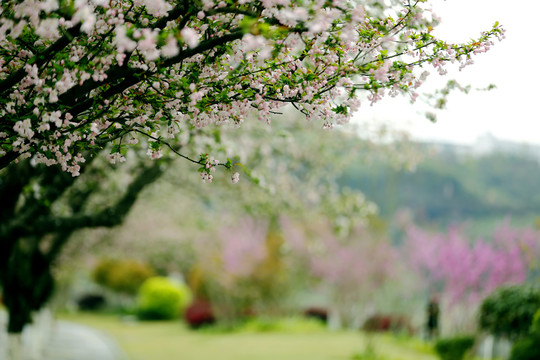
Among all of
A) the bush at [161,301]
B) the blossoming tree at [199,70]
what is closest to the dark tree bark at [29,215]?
the blossoming tree at [199,70]

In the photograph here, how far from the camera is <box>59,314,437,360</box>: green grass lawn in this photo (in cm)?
1867

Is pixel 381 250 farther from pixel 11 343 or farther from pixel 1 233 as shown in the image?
pixel 1 233

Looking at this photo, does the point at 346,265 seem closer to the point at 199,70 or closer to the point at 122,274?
the point at 122,274

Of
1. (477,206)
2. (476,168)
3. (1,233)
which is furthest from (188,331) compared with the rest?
(476,168)

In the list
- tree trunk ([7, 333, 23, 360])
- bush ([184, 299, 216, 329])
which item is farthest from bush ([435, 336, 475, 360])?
bush ([184, 299, 216, 329])

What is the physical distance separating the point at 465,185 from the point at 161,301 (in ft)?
134

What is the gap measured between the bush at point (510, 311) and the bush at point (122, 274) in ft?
101

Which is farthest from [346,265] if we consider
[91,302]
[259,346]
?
[91,302]

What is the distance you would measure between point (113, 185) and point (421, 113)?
930cm

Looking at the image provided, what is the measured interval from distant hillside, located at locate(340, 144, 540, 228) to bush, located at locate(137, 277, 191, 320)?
27477mm

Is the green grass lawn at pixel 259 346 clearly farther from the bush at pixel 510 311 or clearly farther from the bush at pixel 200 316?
the bush at pixel 510 311

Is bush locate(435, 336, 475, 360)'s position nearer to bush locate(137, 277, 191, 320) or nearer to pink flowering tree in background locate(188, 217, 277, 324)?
pink flowering tree in background locate(188, 217, 277, 324)

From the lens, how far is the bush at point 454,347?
15789mm

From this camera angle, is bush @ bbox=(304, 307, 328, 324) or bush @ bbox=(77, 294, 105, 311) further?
bush @ bbox=(77, 294, 105, 311)
